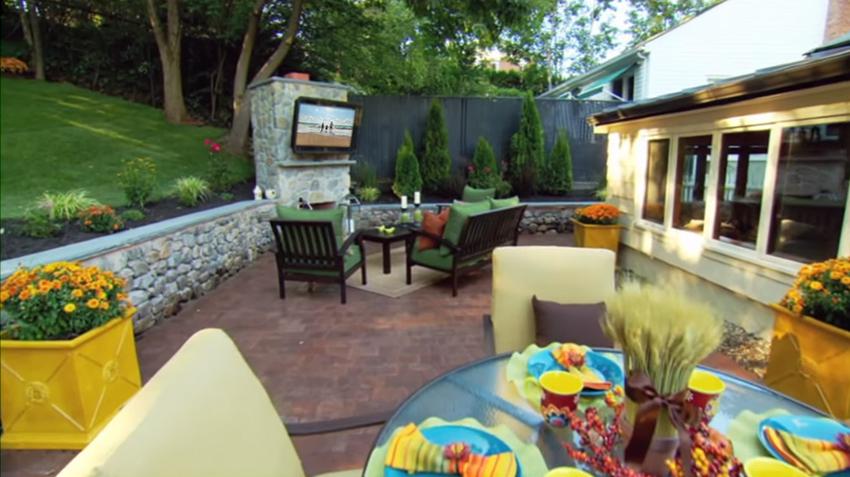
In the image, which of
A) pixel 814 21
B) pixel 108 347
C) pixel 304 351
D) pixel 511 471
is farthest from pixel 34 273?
pixel 814 21

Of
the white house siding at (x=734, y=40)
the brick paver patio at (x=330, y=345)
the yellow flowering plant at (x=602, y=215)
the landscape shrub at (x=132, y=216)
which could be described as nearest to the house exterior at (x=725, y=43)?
the white house siding at (x=734, y=40)

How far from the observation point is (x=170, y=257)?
3965 mm

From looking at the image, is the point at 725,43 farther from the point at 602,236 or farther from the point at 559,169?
the point at 602,236

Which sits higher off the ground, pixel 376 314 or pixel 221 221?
pixel 221 221

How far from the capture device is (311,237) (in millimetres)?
4191

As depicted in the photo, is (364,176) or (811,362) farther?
(364,176)

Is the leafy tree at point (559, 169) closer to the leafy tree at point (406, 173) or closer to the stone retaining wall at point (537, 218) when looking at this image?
the stone retaining wall at point (537, 218)

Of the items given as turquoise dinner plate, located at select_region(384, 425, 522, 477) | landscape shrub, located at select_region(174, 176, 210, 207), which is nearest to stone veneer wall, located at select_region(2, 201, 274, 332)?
landscape shrub, located at select_region(174, 176, 210, 207)

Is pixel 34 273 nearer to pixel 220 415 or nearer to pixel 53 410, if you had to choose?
pixel 53 410

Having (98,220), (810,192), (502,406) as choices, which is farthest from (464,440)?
(98,220)

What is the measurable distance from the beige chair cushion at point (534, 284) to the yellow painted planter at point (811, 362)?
103 cm

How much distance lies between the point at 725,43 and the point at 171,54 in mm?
11893

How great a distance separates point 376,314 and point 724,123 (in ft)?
11.1

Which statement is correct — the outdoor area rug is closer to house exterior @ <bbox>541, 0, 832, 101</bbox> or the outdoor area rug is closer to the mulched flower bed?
the mulched flower bed
